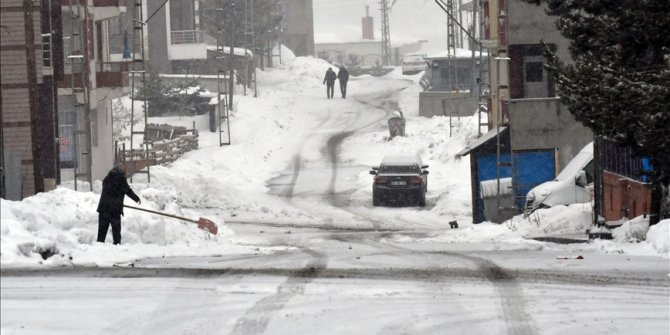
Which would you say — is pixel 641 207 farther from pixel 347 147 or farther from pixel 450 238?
pixel 347 147

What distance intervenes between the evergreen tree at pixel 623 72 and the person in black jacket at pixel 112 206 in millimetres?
8189

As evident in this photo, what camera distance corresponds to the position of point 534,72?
3719 centimetres

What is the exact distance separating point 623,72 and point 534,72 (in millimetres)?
16739

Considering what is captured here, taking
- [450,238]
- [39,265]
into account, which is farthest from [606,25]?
[39,265]

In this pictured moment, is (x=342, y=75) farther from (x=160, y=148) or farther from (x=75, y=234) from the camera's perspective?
(x=75, y=234)

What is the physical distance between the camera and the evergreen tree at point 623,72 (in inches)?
779

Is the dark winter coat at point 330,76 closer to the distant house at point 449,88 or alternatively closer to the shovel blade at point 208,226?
the distant house at point 449,88

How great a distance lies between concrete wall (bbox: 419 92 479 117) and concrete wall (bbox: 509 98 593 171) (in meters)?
24.1

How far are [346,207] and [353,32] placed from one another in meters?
121

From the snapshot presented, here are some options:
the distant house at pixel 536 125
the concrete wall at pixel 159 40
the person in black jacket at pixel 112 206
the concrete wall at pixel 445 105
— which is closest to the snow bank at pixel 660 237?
the person in black jacket at pixel 112 206

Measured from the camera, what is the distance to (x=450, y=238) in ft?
92.1

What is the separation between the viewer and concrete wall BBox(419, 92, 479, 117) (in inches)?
2399

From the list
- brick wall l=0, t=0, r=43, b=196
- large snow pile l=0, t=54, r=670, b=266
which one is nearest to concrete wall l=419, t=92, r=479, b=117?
large snow pile l=0, t=54, r=670, b=266

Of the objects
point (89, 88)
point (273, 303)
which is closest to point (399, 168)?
point (89, 88)
